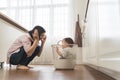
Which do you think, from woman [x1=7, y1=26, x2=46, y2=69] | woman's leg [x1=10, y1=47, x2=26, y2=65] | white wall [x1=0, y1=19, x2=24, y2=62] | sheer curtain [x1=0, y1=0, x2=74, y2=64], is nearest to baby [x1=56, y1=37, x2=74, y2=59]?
woman [x1=7, y1=26, x2=46, y2=69]

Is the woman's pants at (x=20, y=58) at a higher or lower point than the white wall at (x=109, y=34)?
lower

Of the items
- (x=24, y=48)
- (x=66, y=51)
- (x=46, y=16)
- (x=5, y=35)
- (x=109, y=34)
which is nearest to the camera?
(x=109, y=34)

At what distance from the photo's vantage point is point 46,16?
4.53 meters

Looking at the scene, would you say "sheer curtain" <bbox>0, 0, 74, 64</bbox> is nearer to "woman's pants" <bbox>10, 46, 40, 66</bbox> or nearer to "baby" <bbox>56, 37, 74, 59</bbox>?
"woman's pants" <bbox>10, 46, 40, 66</bbox>

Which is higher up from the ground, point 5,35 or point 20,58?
point 5,35

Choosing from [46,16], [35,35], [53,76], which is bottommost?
[53,76]

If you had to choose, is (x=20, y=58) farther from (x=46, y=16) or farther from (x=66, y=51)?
(x=46, y=16)

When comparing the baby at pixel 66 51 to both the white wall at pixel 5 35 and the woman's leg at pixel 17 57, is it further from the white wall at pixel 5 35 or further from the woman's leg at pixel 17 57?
the white wall at pixel 5 35

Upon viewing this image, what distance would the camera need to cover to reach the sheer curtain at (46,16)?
14.4ft

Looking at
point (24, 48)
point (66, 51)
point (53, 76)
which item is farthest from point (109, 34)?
point (24, 48)

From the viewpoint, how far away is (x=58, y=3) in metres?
4.54

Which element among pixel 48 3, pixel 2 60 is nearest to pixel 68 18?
pixel 48 3

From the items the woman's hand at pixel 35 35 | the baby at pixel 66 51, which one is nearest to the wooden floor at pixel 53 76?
the baby at pixel 66 51

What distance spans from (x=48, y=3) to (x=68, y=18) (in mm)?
583
